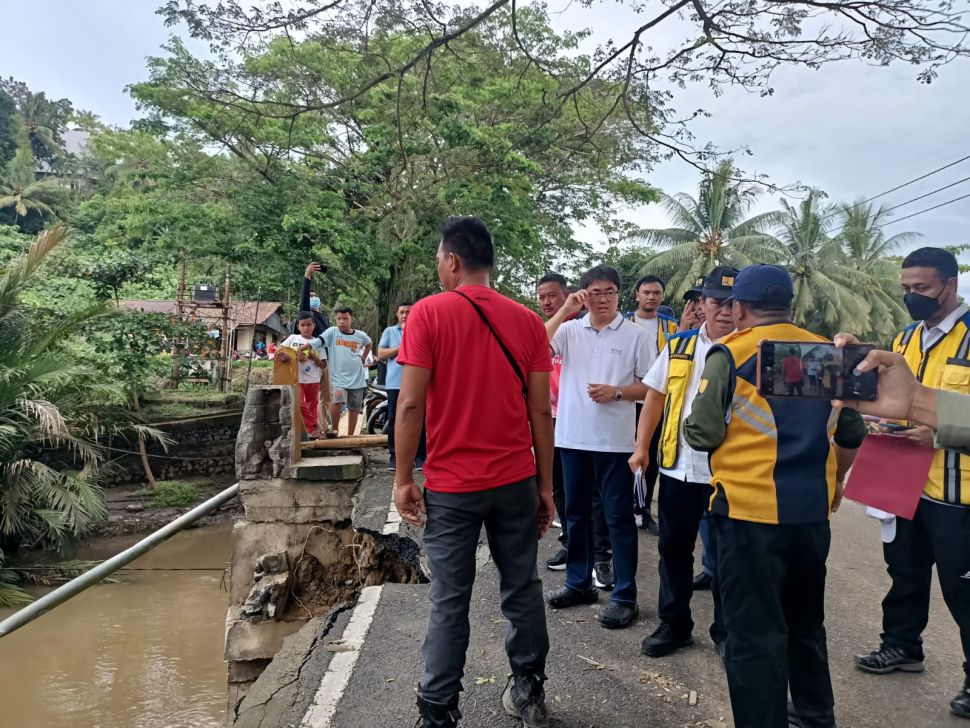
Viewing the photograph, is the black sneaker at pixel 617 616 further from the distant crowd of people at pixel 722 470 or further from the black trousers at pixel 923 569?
the black trousers at pixel 923 569

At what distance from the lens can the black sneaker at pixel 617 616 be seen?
11.5 ft

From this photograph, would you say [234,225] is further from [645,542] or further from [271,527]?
[645,542]

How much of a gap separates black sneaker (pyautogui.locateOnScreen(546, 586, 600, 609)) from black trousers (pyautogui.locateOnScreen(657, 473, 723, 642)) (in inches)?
24.5

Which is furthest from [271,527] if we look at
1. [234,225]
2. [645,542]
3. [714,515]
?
[234,225]

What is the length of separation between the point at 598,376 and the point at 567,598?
1.31 meters

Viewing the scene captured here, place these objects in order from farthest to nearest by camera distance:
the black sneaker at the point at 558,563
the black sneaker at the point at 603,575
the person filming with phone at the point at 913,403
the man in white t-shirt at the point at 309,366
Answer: the man in white t-shirt at the point at 309,366 < the black sneaker at the point at 558,563 < the black sneaker at the point at 603,575 < the person filming with phone at the point at 913,403

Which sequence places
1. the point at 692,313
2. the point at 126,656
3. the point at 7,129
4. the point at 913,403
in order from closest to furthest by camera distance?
the point at 913,403 < the point at 692,313 < the point at 126,656 < the point at 7,129

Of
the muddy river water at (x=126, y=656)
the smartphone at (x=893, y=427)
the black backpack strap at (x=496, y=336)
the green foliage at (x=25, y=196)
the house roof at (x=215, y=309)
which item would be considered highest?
the green foliage at (x=25, y=196)

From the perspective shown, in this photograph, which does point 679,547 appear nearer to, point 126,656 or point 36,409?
point 126,656

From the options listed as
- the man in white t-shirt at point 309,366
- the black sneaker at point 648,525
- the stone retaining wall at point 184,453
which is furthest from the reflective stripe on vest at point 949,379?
the stone retaining wall at point 184,453

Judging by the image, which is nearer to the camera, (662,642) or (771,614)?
(771,614)

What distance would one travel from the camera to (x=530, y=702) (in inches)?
103

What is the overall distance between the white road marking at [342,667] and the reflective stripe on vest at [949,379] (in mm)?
2871

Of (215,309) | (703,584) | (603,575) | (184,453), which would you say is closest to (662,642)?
(603,575)
